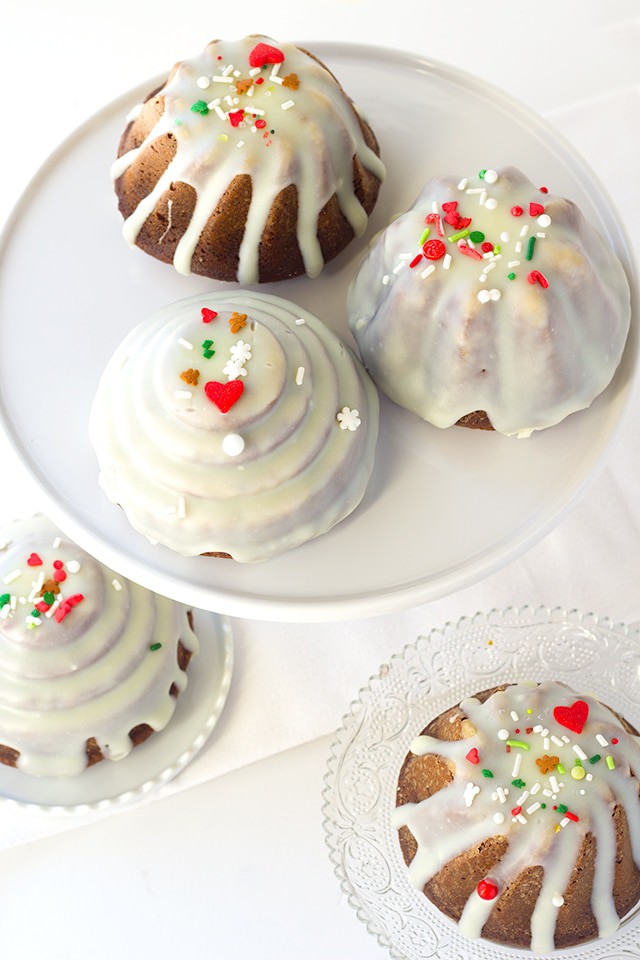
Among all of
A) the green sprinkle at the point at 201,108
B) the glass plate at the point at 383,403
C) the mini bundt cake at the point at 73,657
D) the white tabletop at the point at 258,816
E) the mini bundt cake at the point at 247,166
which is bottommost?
the white tabletop at the point at 258,816

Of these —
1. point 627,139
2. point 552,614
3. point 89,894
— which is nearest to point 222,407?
point 552,614

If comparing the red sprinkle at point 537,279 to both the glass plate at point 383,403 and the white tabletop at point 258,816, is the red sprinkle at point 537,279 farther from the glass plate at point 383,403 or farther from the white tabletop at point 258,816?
the white tabletop at point 258,816

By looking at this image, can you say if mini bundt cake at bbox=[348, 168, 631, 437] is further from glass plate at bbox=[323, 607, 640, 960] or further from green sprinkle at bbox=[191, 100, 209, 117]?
glass plate at bbox=[323, 607, 640, 960]

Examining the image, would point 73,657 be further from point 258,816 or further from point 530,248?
point 530,248

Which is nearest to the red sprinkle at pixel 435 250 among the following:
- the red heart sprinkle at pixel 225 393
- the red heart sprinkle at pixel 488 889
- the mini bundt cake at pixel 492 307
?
the mini bundt cake at pixel 492 307

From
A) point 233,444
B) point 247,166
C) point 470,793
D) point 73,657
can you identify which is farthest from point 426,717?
point 247,166

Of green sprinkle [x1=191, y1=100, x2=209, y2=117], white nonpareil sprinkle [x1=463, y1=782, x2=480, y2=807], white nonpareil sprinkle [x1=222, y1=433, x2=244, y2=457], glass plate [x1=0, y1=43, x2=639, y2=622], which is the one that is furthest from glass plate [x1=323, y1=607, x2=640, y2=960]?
green sprinkle [x1=191, y1=100, x2=209, y2=117]
